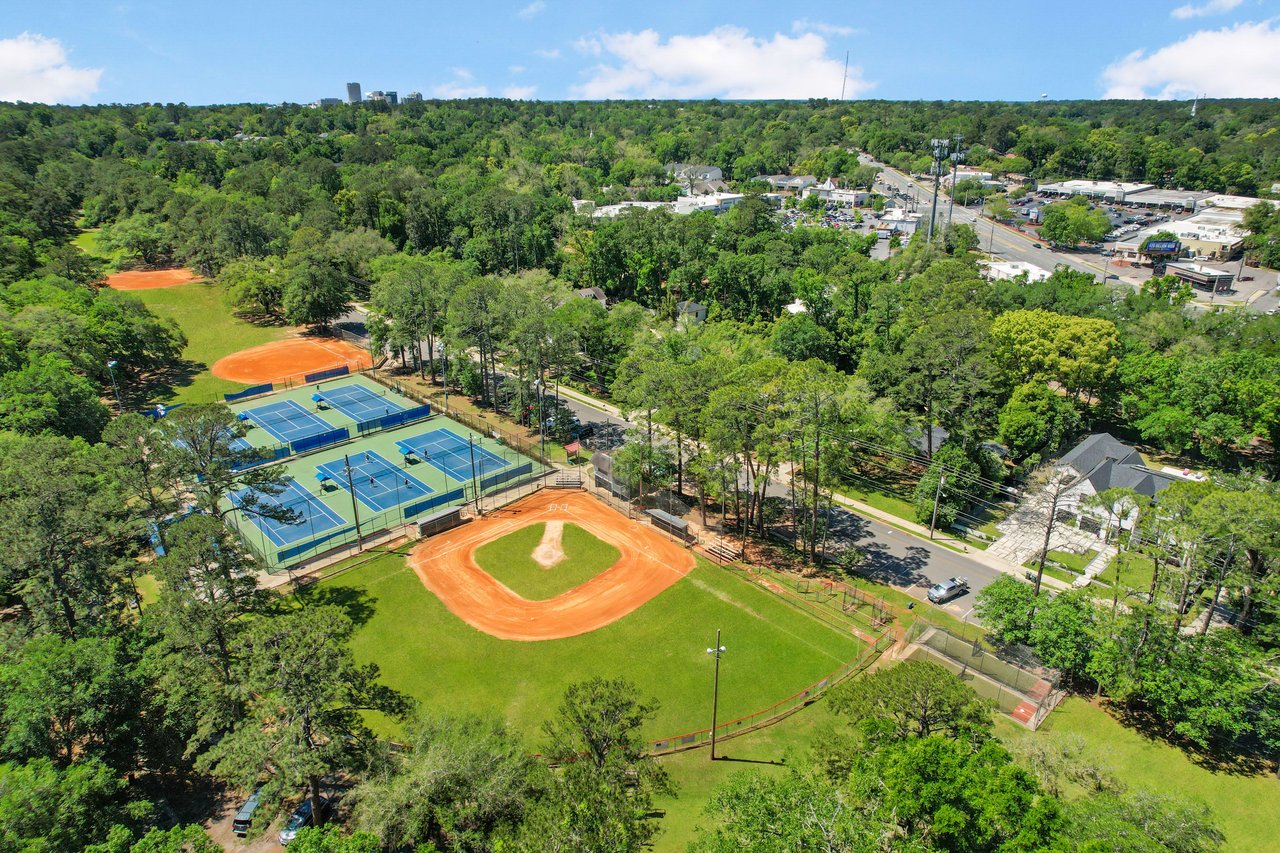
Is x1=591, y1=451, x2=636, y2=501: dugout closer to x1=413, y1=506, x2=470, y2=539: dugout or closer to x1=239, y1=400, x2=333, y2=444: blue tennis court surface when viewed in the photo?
x1=413, y1=506, x2=470, y2=539: dugout

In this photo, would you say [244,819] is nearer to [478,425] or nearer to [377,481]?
[377,481]

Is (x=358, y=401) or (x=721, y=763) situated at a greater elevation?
(x=358, y=401)

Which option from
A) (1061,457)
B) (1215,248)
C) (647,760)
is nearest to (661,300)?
(1061,457)

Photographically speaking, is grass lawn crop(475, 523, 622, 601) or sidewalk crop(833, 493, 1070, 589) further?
sidewalk crop(833, 493, 1070, 589)

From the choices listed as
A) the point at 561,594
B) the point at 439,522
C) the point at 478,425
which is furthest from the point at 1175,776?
the point at 478,425

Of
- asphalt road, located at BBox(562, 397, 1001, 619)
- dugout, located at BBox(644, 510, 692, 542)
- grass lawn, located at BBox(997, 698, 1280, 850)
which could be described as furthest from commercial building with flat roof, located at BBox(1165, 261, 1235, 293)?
dugout, located at BBox(644, 510, 692, 542)

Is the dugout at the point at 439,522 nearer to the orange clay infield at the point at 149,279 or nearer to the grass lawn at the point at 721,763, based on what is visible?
the grass lawn at the point at 721,763
